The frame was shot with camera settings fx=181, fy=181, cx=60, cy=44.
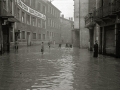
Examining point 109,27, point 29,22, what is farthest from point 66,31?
point 109,27

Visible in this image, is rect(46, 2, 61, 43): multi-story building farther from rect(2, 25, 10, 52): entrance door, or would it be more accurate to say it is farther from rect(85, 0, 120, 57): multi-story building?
rect(85, 0, 120, 57): multi-story building

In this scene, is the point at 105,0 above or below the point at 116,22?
above

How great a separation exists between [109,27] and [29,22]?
23867 millimetres

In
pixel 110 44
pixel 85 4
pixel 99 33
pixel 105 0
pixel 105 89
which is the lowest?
pixel 105 89

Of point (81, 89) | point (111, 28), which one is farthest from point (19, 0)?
point (81, 89)

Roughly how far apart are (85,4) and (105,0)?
1356cm

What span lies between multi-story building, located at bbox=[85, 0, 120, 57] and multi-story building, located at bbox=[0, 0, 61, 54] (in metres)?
9.99

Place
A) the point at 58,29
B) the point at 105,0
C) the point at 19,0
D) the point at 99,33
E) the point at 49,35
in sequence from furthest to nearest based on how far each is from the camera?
the point at 58,29 → the point at 49,35 → the point at 19,0 → the point at 99,33 → the point at 105,0

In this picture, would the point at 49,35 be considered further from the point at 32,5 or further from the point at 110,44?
the point at 110,44

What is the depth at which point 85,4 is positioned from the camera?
104ft

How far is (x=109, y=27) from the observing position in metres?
17.6

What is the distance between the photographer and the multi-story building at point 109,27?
50.2ft

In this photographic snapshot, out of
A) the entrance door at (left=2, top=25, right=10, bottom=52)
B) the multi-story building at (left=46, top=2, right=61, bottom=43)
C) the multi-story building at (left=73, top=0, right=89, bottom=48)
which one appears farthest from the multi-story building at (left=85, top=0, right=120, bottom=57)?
the multi-story building at (left=46, top=2, right=61, bottom=43)

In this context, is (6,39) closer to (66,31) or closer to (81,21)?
(81,21)
